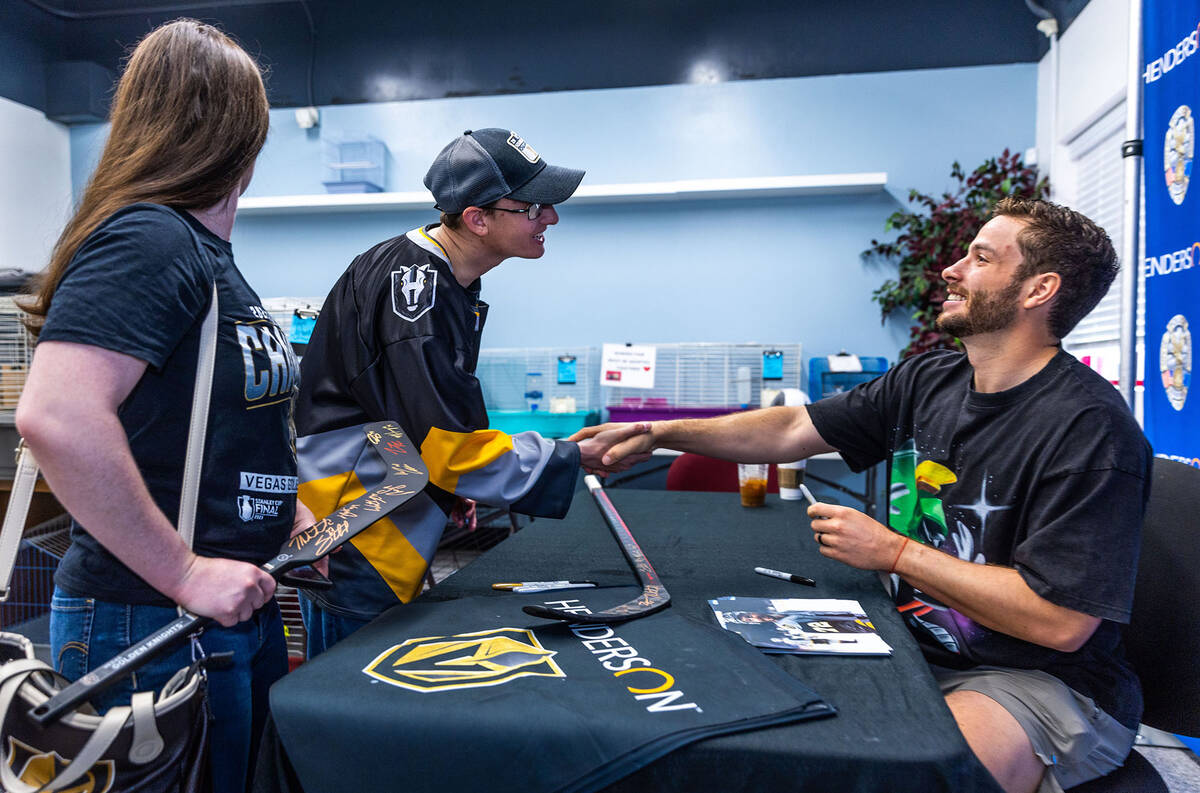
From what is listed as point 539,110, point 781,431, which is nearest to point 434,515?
point 781,431

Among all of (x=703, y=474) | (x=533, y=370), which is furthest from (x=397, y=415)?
(x=533, y=370)

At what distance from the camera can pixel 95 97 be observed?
5.79 metres

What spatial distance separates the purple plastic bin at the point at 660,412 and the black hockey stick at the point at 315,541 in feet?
10.9

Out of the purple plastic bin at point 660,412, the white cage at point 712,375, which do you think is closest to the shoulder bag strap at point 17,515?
the purple plastic bin at point 660,412

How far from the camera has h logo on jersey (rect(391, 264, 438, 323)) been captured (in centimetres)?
132

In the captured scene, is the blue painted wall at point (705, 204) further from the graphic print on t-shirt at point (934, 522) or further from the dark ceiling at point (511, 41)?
the graphic print on t-shirt at point (934, 522)

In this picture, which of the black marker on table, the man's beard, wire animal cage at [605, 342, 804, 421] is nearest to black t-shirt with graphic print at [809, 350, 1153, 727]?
the man's beard

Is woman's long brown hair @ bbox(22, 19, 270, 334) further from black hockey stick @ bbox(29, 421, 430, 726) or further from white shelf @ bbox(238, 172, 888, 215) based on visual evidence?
white shelf @ bbox(238, 172, 888, 215)

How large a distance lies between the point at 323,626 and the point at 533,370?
4.01 metres

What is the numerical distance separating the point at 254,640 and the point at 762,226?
15.0ft

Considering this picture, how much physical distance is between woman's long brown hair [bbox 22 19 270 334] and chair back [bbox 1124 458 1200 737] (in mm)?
1640

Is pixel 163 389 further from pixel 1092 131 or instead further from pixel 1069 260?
pixel 1092 131

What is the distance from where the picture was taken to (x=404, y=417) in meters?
1.33

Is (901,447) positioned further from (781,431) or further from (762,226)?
(762,226)
